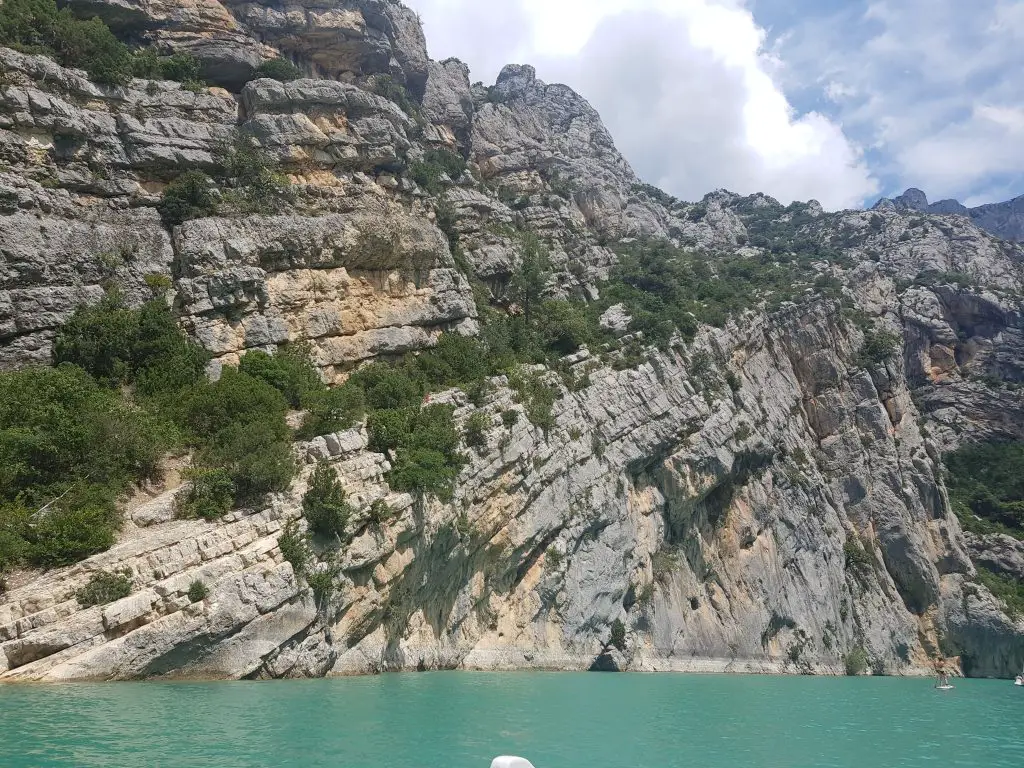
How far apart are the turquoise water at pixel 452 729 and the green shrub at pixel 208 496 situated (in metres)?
5.02

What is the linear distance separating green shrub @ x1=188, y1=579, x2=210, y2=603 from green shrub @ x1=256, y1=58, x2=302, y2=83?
1274 inches

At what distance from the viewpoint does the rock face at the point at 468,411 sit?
20484mm

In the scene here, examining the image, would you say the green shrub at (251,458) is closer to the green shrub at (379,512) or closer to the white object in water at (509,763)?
the green shrub at (379,512)

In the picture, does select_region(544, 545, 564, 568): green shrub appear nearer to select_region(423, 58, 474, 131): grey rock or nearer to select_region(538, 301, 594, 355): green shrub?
select_region(538, 301, 594, 355): green shrub

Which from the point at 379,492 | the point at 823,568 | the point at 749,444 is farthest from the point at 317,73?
the point at 823,568

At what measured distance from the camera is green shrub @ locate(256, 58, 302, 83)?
1592 inches

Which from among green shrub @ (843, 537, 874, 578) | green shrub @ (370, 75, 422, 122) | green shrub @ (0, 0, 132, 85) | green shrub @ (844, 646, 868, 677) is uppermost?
green shrub @ (370, 75, 422, 122)

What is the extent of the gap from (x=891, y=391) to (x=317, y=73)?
5012 cm

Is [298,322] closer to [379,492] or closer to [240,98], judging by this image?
[379,492]

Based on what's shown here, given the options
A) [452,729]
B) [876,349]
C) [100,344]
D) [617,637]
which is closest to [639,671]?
[617,637]

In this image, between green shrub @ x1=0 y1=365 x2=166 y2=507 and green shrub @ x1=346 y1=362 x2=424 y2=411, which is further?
green shrub @ x1=346 y1=362 x2=424 y2=411

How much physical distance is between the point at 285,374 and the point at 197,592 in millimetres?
11947

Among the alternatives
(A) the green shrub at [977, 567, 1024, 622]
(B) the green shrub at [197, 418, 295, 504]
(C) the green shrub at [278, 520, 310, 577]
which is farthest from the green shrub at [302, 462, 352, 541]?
(A) the green shrub at [977, 567, 1024, 622]

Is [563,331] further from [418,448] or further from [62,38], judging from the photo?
[62,38]
